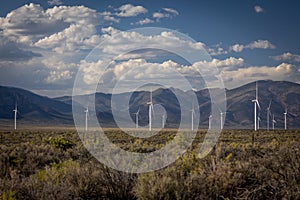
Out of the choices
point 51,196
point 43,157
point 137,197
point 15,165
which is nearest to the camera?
point 51,196

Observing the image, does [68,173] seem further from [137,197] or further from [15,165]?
[15,165]

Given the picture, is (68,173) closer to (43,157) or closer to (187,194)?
(187,194)

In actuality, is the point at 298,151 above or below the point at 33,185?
above

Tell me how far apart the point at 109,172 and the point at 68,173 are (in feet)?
3.35

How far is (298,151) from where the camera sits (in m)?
10.5

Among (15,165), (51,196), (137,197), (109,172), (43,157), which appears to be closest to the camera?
(51,196)

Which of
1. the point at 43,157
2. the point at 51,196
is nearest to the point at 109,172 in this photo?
the point at 51,196

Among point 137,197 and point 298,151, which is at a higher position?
point 298,151

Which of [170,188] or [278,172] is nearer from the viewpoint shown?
[170,188]

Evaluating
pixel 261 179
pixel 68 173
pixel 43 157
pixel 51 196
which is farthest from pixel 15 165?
pixel 261 179

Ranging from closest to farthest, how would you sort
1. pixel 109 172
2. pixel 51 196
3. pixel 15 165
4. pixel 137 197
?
pixel 51 196, pixel 137 197, pixel 109 172, pixel 15 165

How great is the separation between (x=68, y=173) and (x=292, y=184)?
525 centimetres

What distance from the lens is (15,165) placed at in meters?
15.7

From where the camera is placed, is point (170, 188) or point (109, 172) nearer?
point (170, 188)
